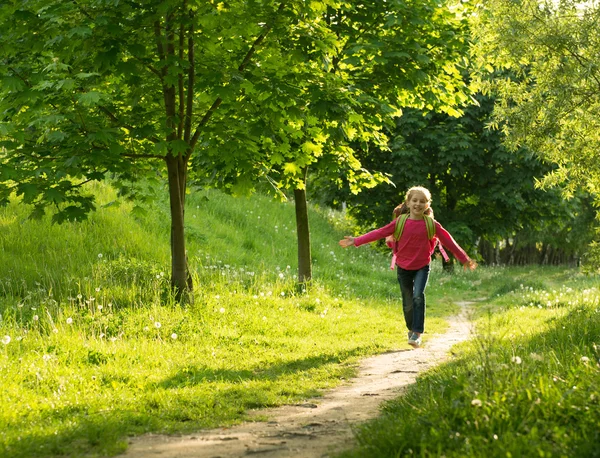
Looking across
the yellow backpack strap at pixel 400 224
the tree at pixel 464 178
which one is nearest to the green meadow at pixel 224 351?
the yellow backpack strap at pixel 400 224

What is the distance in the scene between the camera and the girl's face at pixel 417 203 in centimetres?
943

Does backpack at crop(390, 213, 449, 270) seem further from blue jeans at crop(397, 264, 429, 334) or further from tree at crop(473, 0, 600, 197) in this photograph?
tree at crop(473, 0, 600, 197)

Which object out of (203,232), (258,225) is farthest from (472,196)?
(203,232)

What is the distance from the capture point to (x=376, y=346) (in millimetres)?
10375

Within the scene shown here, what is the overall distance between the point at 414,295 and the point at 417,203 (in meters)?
1.28

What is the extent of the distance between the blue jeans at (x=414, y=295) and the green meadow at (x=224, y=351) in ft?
2.39

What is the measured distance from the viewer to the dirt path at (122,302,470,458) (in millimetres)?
4812

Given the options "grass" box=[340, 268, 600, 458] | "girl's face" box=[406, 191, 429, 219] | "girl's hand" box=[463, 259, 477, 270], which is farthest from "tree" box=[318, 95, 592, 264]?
"grass" box=[340, 268, 600, 458]

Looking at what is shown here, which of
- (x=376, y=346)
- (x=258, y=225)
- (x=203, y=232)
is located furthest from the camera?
→ (x=258, y=225)

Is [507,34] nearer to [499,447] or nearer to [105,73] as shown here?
[105,73]

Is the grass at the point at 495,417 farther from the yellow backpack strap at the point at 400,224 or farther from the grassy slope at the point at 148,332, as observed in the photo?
the yellow backpack strap at the point at 400,224

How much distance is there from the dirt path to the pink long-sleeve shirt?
6.35 ft

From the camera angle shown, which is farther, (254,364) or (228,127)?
(228,127)

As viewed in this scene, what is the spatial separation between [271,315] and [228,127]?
321 centimetres
